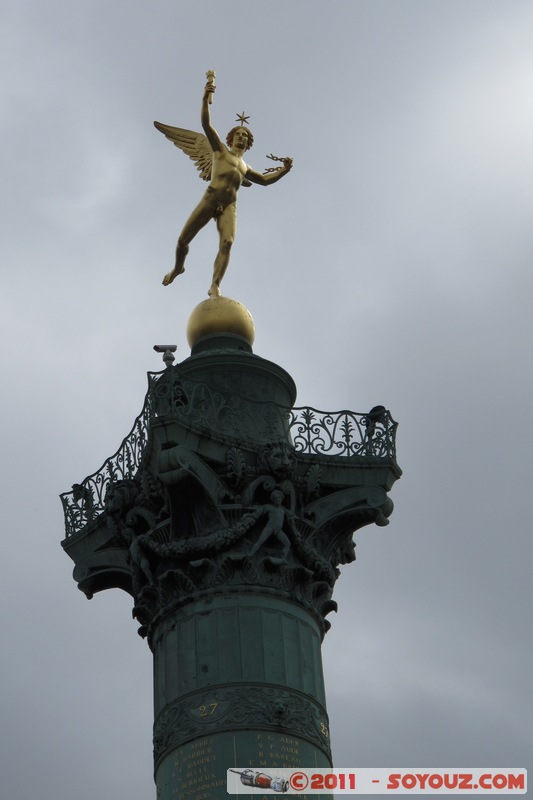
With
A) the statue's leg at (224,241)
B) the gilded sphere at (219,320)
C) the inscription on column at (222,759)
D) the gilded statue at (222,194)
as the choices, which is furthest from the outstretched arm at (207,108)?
the inscription on column at (222,759)

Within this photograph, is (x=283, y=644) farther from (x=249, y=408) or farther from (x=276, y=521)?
(x=249, y=408)

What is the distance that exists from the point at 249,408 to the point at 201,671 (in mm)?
5245

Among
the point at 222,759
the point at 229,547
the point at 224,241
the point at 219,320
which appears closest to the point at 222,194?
the point at 224,241

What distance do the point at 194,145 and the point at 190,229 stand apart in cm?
245

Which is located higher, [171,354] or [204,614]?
[171,354]

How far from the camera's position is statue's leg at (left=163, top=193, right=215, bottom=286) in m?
37.9

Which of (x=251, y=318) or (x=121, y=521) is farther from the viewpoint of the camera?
(x=251, y=318)

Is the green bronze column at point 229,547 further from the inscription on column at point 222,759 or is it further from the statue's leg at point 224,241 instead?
the statue's leg at point 224,241

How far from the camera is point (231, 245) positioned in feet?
124

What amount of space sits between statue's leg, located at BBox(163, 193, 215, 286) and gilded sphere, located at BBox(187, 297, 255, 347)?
181cm

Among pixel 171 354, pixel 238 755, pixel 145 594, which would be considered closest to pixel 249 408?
pixel 171 354

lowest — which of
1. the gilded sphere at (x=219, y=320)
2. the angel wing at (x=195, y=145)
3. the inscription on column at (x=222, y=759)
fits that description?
the inscription on column at (x=222, y=759)

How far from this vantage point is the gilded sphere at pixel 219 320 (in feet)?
120

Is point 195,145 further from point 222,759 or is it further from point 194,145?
point 222,759
